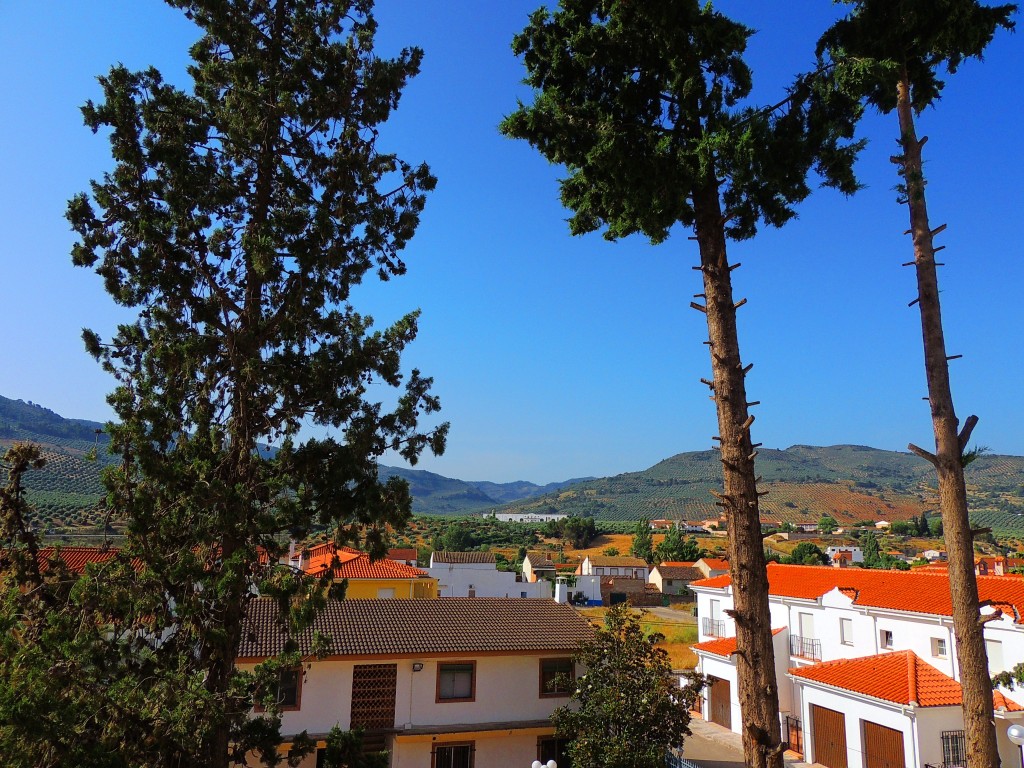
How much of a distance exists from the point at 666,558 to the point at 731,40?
323 feet

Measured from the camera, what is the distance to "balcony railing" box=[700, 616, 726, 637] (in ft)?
100

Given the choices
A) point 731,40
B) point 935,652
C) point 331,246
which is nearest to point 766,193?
point 731,40

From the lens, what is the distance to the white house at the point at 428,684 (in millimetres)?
17906

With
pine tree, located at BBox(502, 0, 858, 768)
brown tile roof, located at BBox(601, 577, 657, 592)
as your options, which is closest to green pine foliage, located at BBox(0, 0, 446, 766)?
pine tree, located at BBox(502, 0, 858, 768)

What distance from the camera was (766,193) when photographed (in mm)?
8695

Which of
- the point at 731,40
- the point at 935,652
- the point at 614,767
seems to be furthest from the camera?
the point at 935,652

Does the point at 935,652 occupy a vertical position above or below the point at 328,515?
below

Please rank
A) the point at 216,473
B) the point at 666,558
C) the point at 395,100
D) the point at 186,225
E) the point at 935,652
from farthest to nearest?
1. the point at 666,558
2. the point at 935,652
3. the point at 395,100
4. the point at 186,225
5. the point at 216,473

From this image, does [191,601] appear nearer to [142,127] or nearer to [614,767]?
[142,127]

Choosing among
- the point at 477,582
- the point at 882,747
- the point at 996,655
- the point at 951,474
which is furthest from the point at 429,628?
the point at 477,582

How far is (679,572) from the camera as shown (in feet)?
272

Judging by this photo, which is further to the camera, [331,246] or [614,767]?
[614,767]

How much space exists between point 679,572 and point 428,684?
69.7m

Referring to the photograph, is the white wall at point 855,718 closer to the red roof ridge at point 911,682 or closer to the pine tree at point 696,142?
the red roof ridge at point 911,682
